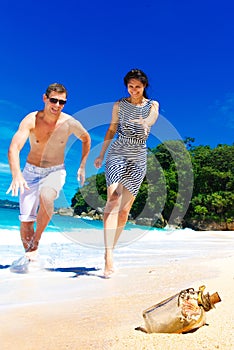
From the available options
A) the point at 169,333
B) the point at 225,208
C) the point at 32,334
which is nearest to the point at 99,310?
the point at 32,334

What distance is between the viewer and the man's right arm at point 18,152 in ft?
11.8

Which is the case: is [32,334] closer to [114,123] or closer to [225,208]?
[114,123]

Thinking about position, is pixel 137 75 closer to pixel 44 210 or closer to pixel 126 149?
pixel 126 149

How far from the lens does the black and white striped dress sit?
4156mm

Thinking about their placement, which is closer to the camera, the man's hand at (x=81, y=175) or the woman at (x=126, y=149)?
the woman at (x=126, y=149)

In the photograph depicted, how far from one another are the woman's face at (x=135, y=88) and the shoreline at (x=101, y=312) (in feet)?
5.52

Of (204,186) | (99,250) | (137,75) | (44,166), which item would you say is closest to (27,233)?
(44,166)

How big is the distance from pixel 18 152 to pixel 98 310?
1.94 m

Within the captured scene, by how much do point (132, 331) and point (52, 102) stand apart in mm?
2840

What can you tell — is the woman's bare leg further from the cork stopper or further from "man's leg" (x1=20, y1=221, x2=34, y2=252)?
the cork stopper

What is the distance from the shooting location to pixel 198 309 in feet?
5.90

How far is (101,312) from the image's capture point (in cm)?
239

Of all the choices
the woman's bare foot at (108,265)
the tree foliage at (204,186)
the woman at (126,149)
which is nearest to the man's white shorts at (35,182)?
the woman at (126,149)

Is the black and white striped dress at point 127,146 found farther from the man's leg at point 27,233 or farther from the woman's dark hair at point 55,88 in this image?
the man's leg at point 27,233
